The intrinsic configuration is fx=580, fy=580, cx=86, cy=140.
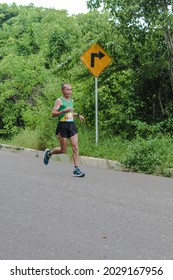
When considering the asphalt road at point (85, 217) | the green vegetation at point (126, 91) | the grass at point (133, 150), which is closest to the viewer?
the asphalt road at point (85, 217)

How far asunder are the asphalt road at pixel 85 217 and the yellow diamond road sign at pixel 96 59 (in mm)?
4942

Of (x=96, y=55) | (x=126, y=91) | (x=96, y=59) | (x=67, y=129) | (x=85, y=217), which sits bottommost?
(x=85, y=217)

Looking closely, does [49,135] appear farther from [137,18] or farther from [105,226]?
[105,226]

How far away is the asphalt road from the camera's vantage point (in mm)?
5297

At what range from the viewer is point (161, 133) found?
570 inches

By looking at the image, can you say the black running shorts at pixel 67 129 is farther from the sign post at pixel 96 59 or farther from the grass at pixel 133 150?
the sign post at pixel 96 59

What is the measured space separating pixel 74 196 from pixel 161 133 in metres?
6.52

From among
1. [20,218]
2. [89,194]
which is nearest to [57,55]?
[89,194]

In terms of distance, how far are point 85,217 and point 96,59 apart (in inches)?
356

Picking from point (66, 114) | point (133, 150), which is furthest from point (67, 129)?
point (133, 150)

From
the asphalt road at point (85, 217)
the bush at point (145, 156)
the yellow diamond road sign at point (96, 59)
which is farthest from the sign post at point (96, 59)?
the asphalt road at point (85, 217)

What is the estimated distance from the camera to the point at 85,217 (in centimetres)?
682

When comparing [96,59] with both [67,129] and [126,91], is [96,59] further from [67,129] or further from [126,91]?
[67,129]

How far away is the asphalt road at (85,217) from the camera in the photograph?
17.4 feet
